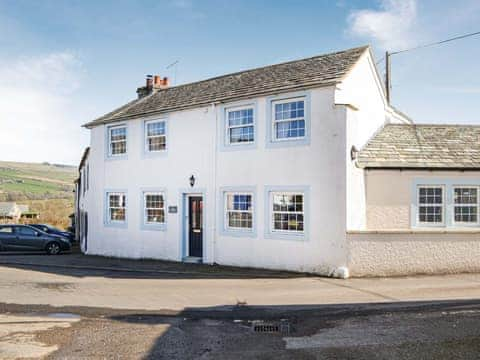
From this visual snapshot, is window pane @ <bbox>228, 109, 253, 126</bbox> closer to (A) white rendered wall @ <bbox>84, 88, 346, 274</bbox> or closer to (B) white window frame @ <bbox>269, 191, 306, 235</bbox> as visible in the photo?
(A) white rendered wall @ <bbox>84, 88, 346, 274</bbox>

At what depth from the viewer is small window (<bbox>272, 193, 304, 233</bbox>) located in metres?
14.6

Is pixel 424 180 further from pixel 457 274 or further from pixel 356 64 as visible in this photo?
pixel 356 64

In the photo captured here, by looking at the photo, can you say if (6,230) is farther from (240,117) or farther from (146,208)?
(240,117)

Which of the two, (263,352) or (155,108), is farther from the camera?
(155,108)

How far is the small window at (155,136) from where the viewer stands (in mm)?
18406

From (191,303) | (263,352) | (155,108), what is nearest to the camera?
(263,352)

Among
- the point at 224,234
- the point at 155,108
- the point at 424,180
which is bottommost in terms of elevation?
the point at 224,234

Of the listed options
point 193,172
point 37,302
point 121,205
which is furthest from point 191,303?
point 121,205

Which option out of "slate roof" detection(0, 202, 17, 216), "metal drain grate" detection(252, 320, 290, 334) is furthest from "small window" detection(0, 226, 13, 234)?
"slate roof" detection(0, 202, 17, 216)

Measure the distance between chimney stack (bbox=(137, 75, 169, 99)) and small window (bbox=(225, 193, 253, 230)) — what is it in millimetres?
9131

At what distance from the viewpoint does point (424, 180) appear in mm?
15477

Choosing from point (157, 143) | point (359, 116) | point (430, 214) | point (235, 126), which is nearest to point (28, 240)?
point (157, 143)

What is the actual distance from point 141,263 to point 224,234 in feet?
11.7

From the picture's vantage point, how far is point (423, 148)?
53.3 ft
